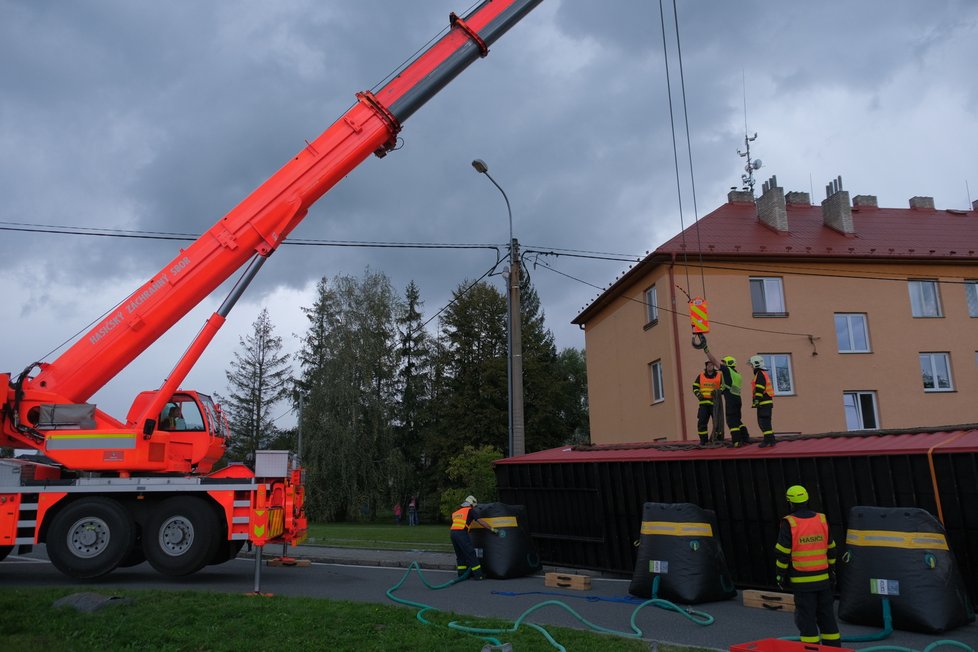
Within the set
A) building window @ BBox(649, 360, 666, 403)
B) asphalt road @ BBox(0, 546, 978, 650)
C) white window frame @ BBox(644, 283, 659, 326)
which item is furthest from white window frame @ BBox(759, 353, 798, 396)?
asphalt road @ BBox(0, 546, 978, 650)

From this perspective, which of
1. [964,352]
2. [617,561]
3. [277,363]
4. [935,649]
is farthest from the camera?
[277,363]

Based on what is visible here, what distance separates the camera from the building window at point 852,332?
24.2 meters

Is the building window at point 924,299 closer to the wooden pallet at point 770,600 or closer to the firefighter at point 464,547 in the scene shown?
the wooden pallet at point 770,600

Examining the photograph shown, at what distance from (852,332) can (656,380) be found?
651 cm

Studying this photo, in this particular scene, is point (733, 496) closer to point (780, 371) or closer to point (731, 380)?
point (731, 380)

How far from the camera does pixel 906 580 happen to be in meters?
7.99

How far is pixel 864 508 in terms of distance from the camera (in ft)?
28.3

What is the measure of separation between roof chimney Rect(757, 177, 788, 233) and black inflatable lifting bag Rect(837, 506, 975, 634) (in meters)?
19.4

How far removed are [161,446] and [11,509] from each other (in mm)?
2278

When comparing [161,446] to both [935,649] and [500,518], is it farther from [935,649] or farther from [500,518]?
[935,649]

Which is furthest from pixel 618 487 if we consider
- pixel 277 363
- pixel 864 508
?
pixel 277 363

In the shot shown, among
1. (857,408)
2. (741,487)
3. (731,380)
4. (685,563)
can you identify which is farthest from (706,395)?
(857,408)

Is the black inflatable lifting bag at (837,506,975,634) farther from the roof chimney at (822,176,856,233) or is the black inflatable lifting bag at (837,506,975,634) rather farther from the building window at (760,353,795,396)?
the roof chimney at (822,176,856,233)

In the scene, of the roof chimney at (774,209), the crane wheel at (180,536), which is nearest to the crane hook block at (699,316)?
the crane wheel at (180,536)
